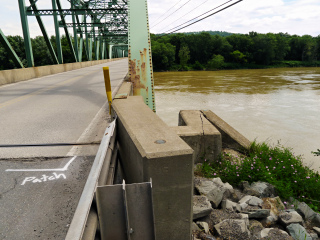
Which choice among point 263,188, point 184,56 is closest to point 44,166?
point 263,188

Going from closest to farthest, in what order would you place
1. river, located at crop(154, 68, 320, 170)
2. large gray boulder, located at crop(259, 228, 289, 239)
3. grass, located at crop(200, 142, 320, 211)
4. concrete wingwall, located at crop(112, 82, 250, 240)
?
1. concrete wingwall, located at crop(112, 82, 250, 240)
2. large gray boulder, located at crop(259, 228, 289, 239)
3. grass, located at crop(200, 142, 320, 211)
4. river, located at crop(154, 68, 320, 170)

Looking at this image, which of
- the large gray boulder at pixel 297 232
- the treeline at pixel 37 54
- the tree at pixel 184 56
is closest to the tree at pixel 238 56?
the tree at pixel 184 56

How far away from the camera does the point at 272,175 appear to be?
539 cm

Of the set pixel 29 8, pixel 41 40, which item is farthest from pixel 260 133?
pixel 41 40

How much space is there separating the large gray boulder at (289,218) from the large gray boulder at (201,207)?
1248 millimetres

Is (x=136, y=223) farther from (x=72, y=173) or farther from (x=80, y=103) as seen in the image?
(x=80, y=103)

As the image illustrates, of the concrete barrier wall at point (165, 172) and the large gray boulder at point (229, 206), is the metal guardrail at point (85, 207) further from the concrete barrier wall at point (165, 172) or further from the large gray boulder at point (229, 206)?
the large gray boulder at point (229, 206)

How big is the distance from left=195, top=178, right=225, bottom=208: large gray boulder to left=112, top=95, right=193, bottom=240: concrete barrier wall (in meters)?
1.79

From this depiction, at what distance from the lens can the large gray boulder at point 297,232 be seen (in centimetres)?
359

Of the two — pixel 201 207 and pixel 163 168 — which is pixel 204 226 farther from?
pixel 163 168

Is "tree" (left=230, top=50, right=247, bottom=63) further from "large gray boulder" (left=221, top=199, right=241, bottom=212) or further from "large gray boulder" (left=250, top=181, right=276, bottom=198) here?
"large gray boulder" (left=221, top=199, right=241, bottom=212)

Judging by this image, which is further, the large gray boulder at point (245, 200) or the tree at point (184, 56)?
the tree at point (184, 56)

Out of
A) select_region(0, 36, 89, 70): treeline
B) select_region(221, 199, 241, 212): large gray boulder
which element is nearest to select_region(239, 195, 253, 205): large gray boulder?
select_region(221, 199, 241, 212): large gray boulder

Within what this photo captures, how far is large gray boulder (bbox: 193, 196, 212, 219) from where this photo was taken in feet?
11.4
